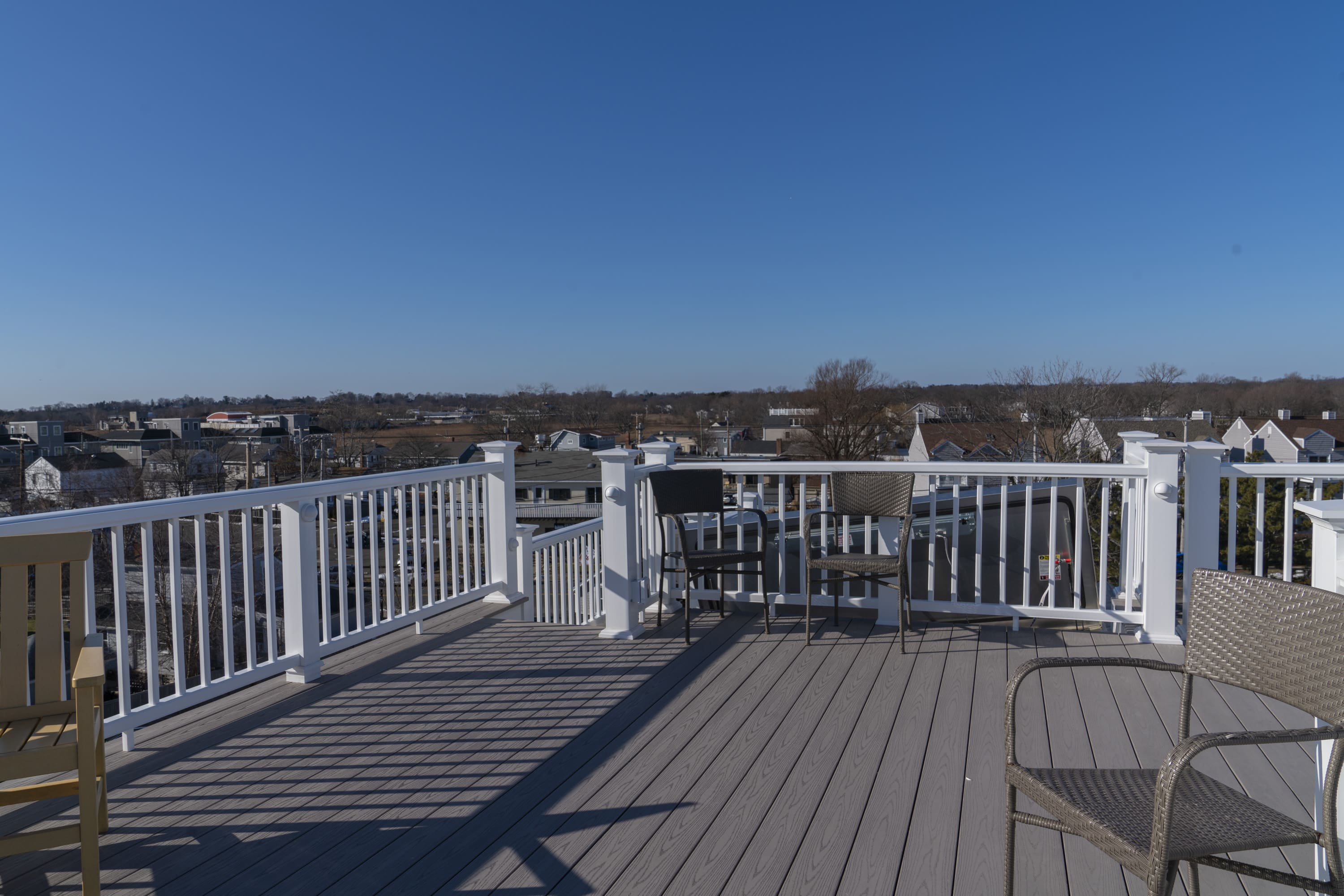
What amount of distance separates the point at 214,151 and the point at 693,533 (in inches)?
549

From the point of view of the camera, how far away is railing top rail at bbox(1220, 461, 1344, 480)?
11.4 feet

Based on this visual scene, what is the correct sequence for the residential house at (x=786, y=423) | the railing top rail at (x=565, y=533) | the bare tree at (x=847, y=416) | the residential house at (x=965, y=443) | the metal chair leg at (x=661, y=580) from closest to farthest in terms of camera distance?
the metal chair leg at (x=661, y=580), the railing top rail at (x=565, y=533), the residential house at (x=965, y=443), the bare tree at (x=847, y=416), the residential house at (x=786, y=423)

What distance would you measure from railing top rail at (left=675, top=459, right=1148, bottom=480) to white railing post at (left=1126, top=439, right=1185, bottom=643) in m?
0.09

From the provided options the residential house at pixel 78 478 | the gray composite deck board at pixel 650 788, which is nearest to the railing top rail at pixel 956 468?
the gray composite deck board at pixel 650 788

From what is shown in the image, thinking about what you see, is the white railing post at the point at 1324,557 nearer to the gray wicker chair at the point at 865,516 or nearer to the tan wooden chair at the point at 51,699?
the gray wicker chair at the point at 865,516

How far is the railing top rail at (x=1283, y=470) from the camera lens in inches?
136

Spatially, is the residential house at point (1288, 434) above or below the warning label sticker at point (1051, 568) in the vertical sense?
above

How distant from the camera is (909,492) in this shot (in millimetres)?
4004

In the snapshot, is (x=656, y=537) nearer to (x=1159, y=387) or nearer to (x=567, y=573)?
(x=567, y=573)

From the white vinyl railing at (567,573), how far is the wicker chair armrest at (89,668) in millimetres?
3248

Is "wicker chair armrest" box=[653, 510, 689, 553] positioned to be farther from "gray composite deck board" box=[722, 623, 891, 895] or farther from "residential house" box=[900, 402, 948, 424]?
"residential house" box=[900, 402, 948, 424]

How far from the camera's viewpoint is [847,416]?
25938mm

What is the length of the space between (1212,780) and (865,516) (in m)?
2.79

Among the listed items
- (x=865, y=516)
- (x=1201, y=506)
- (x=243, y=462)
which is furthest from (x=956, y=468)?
(x=243, y=462)
